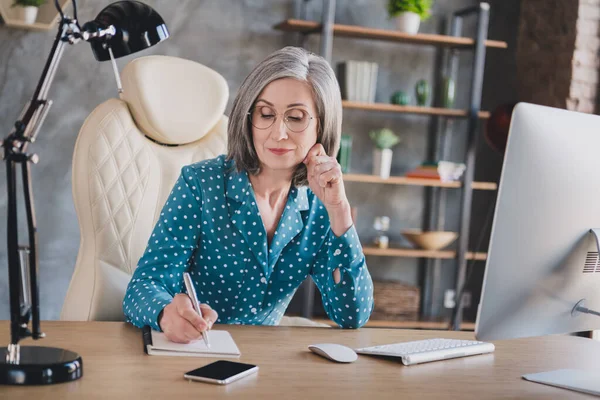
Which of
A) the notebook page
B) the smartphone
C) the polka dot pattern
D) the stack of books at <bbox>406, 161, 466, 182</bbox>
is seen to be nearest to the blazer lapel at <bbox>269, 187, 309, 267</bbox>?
the polka dot pattern

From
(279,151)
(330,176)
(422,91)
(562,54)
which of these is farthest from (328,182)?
(562,54)

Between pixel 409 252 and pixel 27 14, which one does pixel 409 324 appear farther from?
pixel 27 14

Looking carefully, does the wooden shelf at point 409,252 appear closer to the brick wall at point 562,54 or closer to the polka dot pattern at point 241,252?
the brick wall at point 562,54

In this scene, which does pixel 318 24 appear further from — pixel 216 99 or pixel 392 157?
pixel 216 99

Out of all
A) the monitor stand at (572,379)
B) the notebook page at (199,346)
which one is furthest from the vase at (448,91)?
the notebook page at (199,346)

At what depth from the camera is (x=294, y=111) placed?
1704 millimetres

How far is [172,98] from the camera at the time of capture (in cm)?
222

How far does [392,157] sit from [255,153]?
276cm

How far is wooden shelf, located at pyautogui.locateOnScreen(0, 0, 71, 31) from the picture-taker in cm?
362

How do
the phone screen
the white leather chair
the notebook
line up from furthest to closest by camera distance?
the white leather chair
the notebook
the phone screen

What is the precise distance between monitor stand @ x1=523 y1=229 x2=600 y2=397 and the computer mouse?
12.1 inches

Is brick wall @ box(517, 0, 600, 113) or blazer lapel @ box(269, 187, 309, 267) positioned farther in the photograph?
brick wall @ box(517, 0, 600, 113)

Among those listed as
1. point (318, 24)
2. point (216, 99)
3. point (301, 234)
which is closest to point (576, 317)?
point (301, 234)

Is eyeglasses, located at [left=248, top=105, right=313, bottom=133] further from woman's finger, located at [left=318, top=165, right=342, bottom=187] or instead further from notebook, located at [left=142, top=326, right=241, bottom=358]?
notebook, located at [left=142, top=326, right=241, bottom=358]
